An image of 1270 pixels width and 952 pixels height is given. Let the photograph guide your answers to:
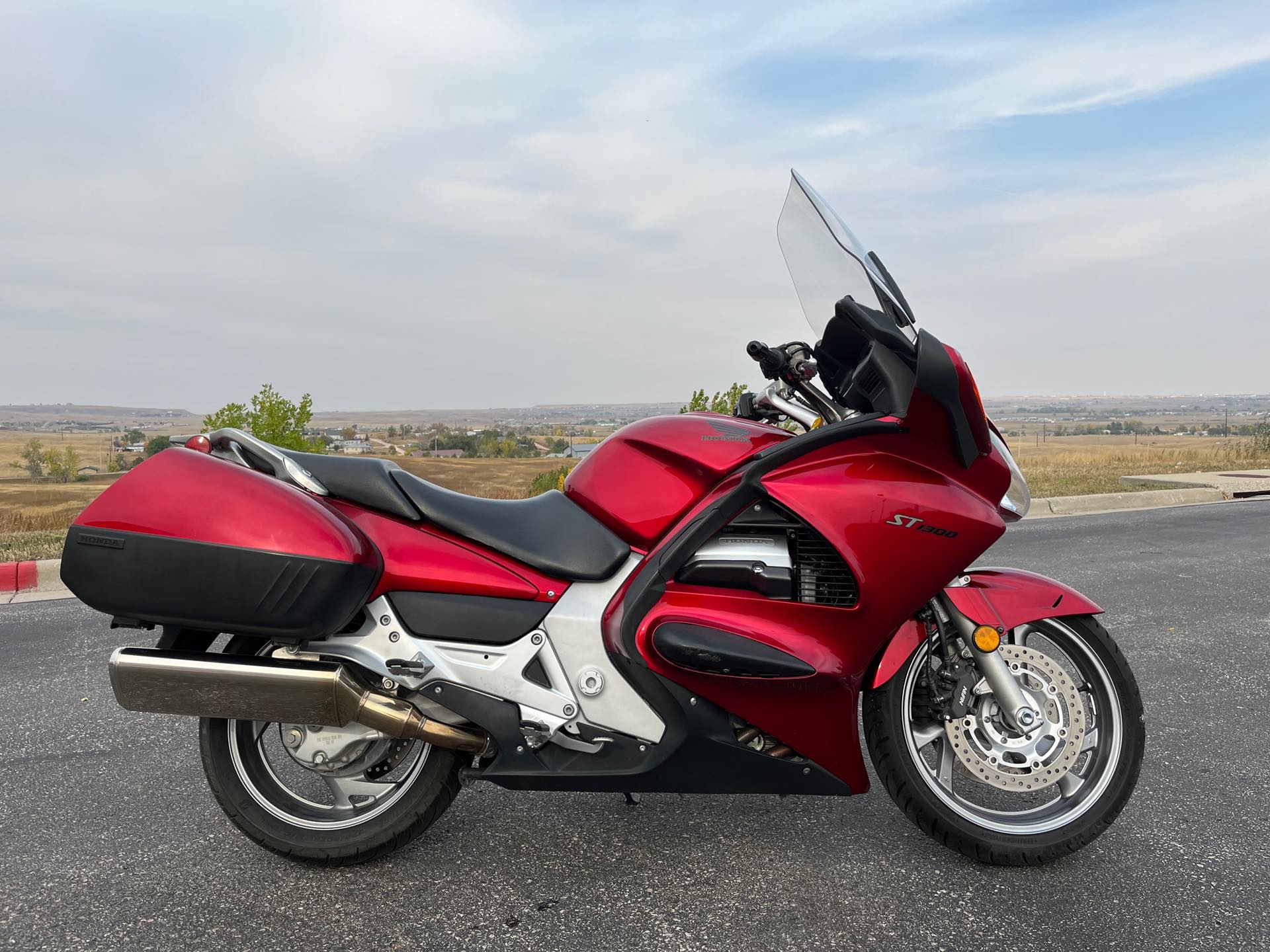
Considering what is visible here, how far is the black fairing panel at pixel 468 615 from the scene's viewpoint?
2449mm

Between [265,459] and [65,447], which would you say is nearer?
[265,459]

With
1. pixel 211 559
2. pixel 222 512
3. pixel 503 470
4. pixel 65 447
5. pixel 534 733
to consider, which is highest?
pixel 222 512

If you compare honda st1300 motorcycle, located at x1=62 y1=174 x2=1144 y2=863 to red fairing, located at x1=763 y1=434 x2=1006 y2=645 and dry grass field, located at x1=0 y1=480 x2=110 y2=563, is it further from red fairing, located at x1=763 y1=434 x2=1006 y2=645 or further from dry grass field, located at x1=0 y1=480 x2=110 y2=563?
dry grass field, located at x1=0 y1=480 x2=110 y2=563

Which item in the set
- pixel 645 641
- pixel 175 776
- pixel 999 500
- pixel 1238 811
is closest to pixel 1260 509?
pixel 1238 811

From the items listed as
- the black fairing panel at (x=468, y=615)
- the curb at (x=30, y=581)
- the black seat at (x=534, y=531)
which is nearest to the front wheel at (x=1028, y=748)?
the black seat at (x=534, y=531)

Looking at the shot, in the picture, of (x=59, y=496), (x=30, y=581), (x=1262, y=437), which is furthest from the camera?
(x=1262, y=437)

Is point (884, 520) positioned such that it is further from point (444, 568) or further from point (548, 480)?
point (548, 480)

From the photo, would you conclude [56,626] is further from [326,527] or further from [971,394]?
[971,394]

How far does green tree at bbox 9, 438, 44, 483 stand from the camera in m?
24.4

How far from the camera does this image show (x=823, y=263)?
2.80m

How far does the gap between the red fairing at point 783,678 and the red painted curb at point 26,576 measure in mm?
6266

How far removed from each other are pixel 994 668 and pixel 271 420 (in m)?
10.3

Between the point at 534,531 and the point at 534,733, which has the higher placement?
the point at 534,531

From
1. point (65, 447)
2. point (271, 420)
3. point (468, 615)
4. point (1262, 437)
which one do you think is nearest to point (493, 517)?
point (468, 615)
